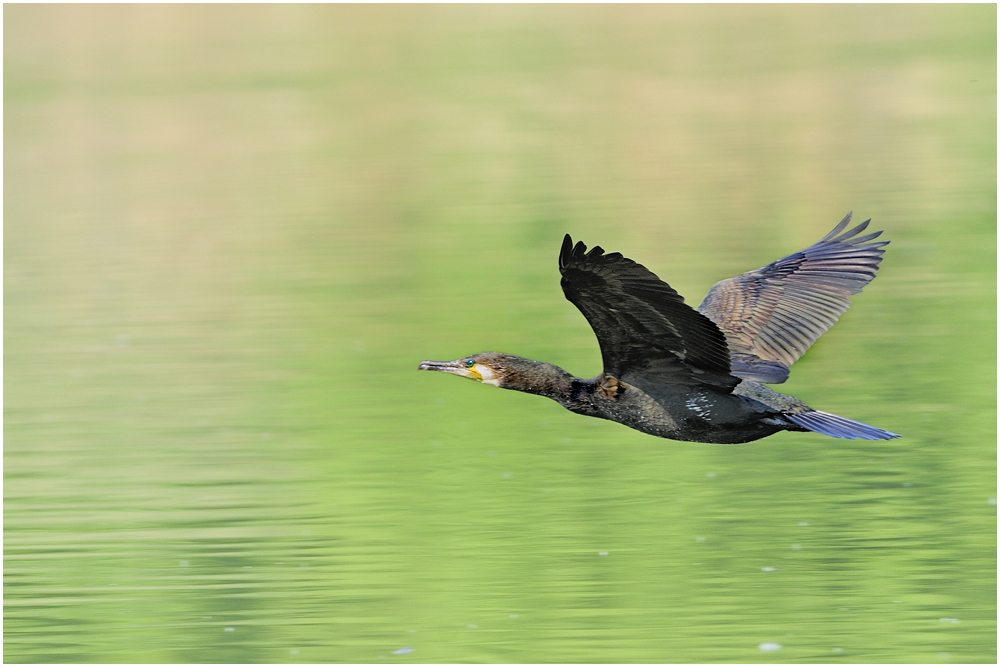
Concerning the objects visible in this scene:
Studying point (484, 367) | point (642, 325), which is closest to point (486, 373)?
point (484, 367)

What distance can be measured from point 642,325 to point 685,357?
1.13 ft

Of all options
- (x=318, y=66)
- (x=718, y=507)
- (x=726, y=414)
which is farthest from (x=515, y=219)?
(x=318, y=66)

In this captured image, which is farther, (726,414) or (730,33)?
(730,33)

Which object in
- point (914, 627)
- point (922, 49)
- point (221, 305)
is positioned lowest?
point (914, 627)

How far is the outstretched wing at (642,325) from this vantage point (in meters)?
6.59

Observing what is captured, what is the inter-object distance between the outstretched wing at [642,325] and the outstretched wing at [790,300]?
725 mm

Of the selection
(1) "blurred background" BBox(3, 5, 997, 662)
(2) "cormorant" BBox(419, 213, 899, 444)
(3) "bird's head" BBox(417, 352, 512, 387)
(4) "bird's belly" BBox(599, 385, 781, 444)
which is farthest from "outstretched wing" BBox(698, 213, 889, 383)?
(3) "bird's head" BBox(417, 352, 512, 387)

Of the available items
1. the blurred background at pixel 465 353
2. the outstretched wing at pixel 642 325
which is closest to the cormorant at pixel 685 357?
the outstretched wing at pixel 642 325

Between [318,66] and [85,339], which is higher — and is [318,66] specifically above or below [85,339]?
above

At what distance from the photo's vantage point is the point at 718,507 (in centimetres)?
870

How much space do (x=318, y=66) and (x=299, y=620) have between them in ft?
70.1

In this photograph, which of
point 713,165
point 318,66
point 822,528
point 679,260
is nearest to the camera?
point 822,528

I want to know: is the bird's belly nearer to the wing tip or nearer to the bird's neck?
the bird's neck

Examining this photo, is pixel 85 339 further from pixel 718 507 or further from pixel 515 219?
pixel 718 507
